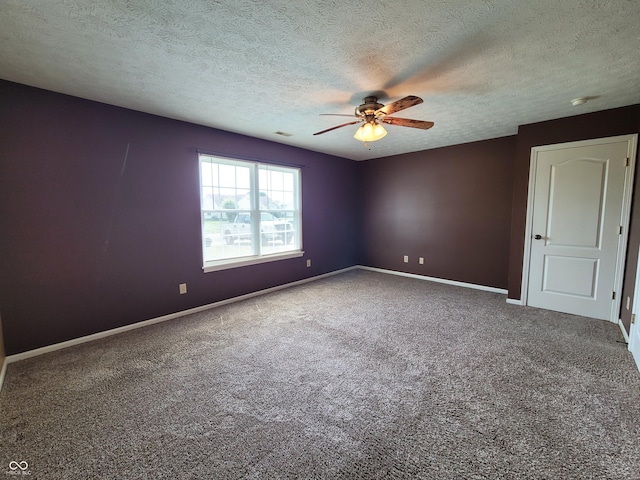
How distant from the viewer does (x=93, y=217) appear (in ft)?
8.96

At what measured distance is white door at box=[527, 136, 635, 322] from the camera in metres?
3.02

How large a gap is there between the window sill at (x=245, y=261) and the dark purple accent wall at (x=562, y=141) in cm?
322

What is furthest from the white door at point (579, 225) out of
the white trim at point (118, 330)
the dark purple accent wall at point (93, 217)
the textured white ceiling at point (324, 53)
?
the dark purple accent wall at point (93, 217)

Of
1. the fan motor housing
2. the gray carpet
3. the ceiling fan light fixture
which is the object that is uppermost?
the fan motor housing

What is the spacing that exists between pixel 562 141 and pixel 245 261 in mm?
4361

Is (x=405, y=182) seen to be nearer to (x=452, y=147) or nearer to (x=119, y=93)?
(x=452, y=147)

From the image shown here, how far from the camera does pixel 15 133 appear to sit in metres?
2.34

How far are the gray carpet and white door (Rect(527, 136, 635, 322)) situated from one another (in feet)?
1.27

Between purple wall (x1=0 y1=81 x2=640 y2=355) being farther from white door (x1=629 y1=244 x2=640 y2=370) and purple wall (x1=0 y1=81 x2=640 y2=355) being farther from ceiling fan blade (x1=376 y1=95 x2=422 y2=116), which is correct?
ceiling fan blade (x1=376 y1=95 x2=422 y2=116)

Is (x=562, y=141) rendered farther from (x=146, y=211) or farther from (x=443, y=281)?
(x=146, y=211)

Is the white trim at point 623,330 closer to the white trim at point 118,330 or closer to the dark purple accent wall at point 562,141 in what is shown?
the dark purple accent wall at point 562,141

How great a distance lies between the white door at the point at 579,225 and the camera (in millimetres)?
3018

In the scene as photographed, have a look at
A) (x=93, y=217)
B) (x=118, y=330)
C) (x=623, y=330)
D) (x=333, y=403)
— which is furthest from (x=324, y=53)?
(x=623, y=330)

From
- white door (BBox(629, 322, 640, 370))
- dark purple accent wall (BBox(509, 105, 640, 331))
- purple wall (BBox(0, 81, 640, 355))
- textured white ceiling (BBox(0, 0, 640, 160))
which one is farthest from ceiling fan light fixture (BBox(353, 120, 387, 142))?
white door (BBox(629, 322, 640, 370))
